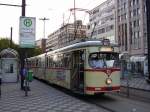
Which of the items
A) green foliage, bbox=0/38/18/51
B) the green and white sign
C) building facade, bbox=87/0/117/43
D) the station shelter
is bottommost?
the station shelter

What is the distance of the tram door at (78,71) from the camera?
17.7 m

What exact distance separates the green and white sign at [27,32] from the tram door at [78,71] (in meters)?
2.97

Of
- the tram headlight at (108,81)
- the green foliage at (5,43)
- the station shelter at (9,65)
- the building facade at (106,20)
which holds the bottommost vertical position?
the tram headlight at (108,81)

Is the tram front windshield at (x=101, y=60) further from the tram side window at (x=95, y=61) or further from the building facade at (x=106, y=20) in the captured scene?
the building facade at (x=106, y=20)

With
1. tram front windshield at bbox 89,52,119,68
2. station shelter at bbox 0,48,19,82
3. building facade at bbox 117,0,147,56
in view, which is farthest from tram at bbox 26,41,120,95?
building facade at bbox 117,0,147,56

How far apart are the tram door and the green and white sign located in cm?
297

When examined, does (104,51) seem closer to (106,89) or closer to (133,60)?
(106,89)

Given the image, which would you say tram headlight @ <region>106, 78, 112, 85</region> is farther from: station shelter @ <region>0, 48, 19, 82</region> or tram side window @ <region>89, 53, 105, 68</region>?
station shelter @ <region>0, 48, 19, 82</region>

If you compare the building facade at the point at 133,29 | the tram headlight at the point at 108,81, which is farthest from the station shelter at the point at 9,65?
the building facade at the point at 133,29

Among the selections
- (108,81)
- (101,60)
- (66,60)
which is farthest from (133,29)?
(108,81)

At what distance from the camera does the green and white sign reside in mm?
20094

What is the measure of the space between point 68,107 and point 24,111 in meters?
2.07

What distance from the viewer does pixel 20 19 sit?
20125 mm

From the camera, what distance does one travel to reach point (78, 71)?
18.3 metres
